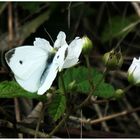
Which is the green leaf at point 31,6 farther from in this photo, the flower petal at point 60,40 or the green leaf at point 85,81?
the flower petal at point 60,40

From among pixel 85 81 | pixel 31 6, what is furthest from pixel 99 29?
pixel 85 81

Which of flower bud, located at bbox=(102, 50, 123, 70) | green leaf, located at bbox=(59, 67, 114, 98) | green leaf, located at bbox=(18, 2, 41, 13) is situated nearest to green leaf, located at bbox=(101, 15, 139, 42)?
green leaf, located at bbox=(18, 2, 41, 13)

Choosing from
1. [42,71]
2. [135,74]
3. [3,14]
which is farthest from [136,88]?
[42,71]

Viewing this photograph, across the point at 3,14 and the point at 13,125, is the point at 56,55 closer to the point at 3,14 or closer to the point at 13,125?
the point at 13,125

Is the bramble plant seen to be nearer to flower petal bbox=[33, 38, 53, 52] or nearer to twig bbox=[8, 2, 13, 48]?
flower petal bbox=[33, 38, 53, 52]

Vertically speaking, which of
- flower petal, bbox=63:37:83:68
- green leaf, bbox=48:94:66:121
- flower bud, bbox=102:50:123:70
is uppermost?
flower petal, bbox=63:37:83:68

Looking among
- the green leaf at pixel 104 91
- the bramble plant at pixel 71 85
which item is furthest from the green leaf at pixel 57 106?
the green leaf at pixel 104 91
